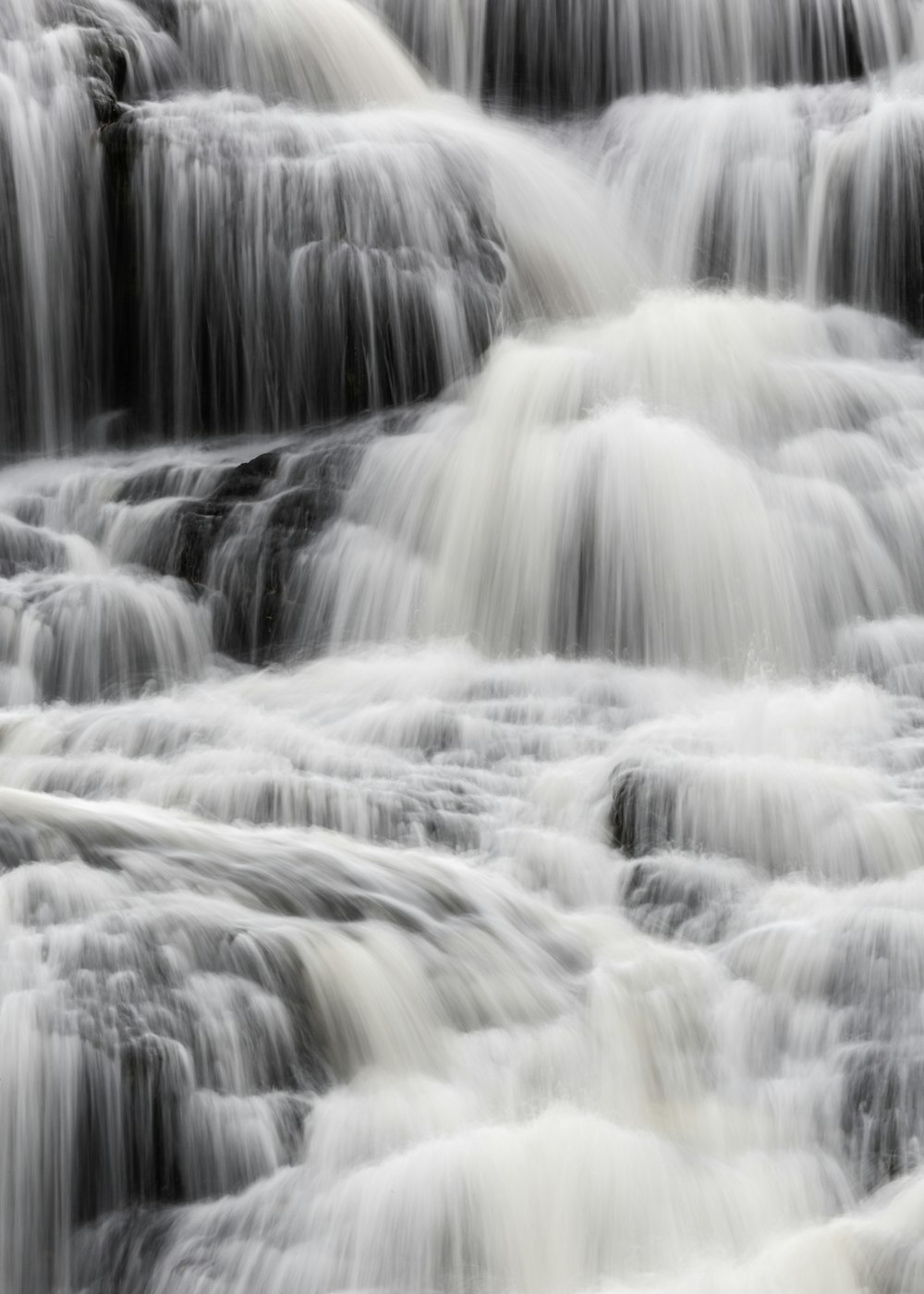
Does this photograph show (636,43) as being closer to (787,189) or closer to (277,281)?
(787,189)

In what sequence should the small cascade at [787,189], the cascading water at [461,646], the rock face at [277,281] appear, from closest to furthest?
the cascading water at [461,646]
the rock face at [277,281]
the small cascade at [787,189]

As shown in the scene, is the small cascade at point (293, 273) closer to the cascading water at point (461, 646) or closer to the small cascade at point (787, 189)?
the cascading water at point (461, 646)

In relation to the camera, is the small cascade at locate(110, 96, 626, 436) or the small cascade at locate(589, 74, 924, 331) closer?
the small cascade at locate(110, 96, 626, 436)

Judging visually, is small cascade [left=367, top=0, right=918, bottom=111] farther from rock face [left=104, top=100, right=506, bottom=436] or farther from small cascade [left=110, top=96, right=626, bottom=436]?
rock face [left=104, top=100, right=506, bottom=436]

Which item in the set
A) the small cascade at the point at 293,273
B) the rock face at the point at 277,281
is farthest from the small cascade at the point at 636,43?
the rock face at the point at 277,281

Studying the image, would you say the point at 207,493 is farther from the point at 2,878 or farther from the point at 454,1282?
the point at 454,1282

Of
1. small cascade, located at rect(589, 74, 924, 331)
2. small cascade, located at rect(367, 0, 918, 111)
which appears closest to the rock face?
small cascade, located at rect(589, 74, 924, 331)

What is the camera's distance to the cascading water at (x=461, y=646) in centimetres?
474

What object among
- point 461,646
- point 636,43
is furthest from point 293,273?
point 636,43

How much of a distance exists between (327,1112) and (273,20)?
927 cm

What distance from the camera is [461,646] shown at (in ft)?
28.7

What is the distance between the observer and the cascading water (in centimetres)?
474

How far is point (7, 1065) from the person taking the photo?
4629mm

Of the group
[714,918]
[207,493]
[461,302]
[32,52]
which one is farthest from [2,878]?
[32,52]
